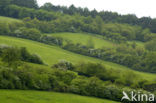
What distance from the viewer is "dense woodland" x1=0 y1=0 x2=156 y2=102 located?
3500cm

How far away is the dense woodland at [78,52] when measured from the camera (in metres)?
35.0

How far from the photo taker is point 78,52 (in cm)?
8106

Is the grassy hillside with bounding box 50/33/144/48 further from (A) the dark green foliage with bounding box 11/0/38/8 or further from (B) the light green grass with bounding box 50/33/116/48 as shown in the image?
(A) the dark green foliage with bounding box 11/0/38/8

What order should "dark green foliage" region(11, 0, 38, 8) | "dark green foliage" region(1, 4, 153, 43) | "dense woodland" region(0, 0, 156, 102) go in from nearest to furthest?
"dense woodland" region(0, 0, 156, 102) < "dark green foliage" region(1, 4, 153, 43) < "dark green foliage" region(11, 0, 38, 8)

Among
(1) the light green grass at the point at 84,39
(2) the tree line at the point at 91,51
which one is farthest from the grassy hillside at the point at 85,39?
(2) the tree line at the point at 91,51

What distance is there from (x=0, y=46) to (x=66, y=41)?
145 feet

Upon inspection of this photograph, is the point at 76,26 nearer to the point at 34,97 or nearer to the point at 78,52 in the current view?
the point at 78,52

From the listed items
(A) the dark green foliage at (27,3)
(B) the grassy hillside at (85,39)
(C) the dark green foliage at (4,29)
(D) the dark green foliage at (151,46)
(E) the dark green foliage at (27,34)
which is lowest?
(D) the dark green foliage at (151,46)

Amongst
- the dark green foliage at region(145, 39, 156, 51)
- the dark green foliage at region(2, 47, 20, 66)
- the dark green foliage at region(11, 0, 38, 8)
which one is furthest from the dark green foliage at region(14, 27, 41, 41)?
the dark green foliage at region(11, 0, 38, 8)

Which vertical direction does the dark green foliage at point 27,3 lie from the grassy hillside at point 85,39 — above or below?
above

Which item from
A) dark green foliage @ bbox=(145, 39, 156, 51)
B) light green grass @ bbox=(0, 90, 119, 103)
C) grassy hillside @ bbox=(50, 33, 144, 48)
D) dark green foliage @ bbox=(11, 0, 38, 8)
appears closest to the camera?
light green grass @ bbox=(0, 90, 119, 103)

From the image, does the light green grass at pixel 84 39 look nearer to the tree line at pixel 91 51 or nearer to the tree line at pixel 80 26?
the tree line at pixel 80 26

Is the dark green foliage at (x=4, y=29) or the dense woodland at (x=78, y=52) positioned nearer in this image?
the dense woodland at (x=78, y=52)

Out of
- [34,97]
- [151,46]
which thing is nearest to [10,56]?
[34,97]
